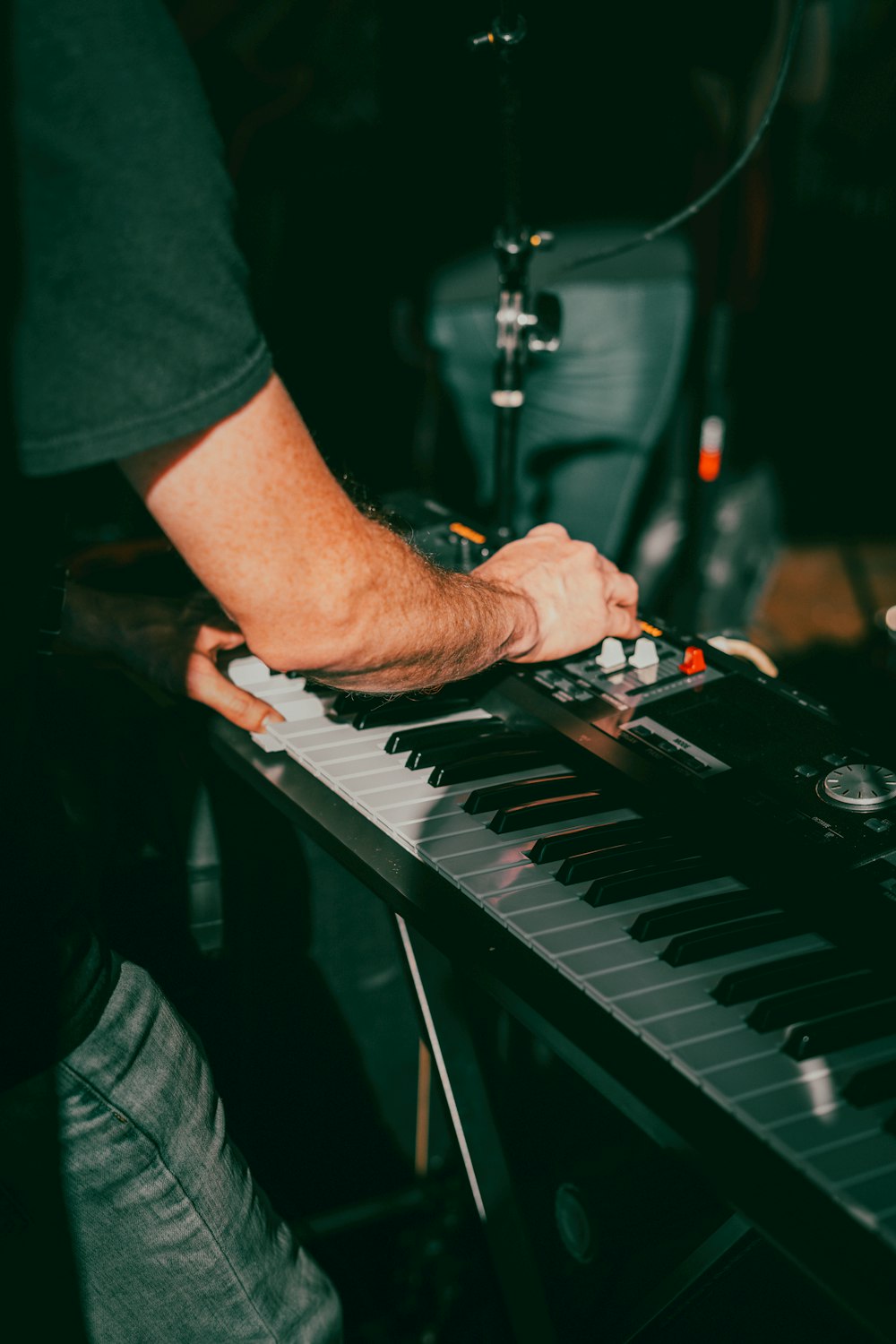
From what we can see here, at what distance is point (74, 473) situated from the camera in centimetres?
84

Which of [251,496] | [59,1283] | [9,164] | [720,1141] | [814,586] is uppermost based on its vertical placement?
[9,164]

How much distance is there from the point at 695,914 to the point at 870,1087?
23 centimetres

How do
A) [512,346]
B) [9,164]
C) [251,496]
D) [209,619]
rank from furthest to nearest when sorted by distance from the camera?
[512,346], [209,619], [251,496], [9,164]

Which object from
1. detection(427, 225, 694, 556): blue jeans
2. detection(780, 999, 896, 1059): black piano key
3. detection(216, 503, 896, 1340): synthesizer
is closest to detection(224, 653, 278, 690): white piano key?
detection(216, 503, 896, 1340): synthesizer

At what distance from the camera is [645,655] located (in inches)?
51.3

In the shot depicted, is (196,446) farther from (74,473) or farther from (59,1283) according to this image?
(59,1283)

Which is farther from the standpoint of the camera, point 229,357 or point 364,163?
point 364,163

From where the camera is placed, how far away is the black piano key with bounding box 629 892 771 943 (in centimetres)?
97

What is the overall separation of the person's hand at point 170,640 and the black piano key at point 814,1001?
26.8 inches

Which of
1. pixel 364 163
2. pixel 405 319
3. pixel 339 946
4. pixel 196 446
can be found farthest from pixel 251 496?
pixel 364 163

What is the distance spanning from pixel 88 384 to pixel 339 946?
1283 millimetres

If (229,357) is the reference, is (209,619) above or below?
below

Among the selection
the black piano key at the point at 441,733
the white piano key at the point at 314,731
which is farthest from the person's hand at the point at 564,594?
the white piano key at the point at 314,731

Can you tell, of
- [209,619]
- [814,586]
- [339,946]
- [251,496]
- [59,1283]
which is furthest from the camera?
[814,586]
